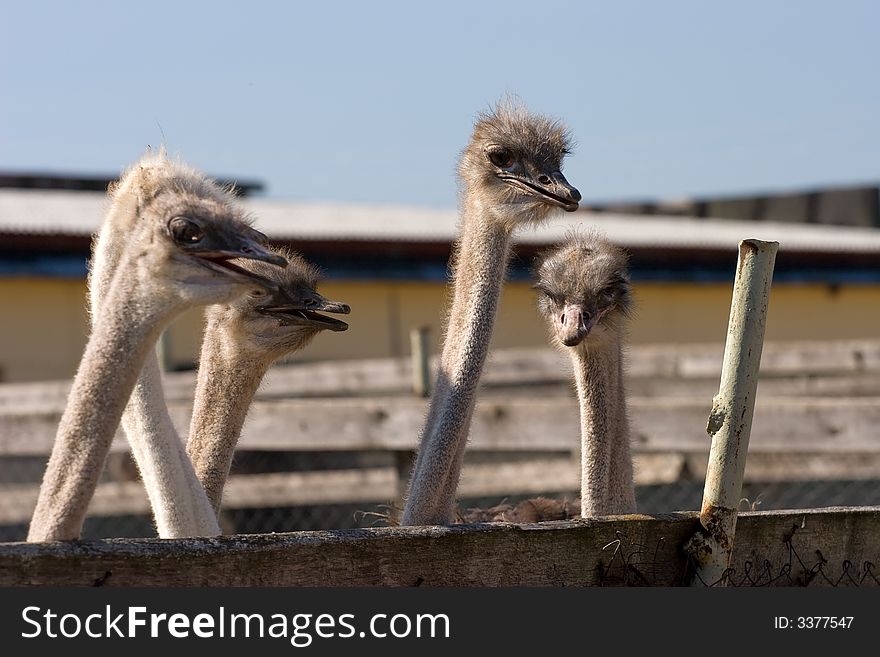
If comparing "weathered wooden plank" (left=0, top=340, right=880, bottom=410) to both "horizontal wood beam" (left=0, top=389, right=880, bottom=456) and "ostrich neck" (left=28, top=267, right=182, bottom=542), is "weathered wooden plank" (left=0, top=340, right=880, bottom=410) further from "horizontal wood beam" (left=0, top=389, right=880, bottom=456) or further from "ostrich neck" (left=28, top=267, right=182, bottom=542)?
"ostrich neck" (left=28, top=267, right=182, bottom=542)

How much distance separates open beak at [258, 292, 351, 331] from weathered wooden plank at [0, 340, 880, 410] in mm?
4423

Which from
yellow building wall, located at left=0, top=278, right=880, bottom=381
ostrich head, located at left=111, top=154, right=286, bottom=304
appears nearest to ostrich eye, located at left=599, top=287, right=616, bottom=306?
ostrich head, located at left=111, top=154, right=286, bottom=304

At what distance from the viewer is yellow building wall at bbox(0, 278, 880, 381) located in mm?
11727

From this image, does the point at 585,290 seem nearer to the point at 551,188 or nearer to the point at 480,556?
the point at 551,188

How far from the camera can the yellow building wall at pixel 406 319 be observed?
11.7 metres

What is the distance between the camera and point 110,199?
3482 mm

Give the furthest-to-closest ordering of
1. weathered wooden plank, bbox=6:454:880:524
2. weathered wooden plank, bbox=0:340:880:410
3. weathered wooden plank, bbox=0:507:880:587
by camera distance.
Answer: weathered wooden plank, bbox=0:340:880:410 < weathered wooden plank, bbox=6:454:880:524 < weathered wooden plank, bbox=0:507:880:587

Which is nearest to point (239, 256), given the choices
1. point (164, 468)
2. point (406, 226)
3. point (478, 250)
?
point (164, 468)

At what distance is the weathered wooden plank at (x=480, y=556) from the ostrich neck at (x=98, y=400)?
1.04 ft

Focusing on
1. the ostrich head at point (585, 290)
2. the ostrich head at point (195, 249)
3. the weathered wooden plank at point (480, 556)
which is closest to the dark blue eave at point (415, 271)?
the ostrich head at point (585, 290)

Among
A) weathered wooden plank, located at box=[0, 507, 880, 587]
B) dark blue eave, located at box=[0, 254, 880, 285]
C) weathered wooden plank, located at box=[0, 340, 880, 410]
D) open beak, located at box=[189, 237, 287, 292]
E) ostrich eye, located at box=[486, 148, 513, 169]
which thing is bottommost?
weathered wooden plank, located at box=[0, 507, 880, 587]

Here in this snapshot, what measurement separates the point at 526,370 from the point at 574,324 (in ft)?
16.0

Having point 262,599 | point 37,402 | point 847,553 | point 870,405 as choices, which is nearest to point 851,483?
point 870,405

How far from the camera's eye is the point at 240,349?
4133 millimetres
